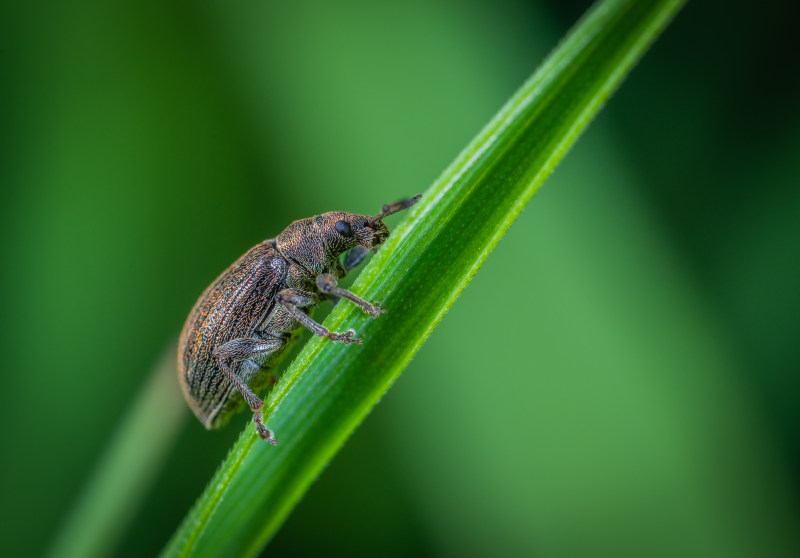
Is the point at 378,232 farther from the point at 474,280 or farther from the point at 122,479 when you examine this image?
the point at 122,479

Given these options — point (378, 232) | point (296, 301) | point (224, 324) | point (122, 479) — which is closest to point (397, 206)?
point (378, 232)

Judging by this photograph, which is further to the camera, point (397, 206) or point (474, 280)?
point (474, 280)

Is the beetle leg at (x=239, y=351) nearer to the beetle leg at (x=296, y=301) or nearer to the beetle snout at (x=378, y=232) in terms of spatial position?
the beetle leg at (x=296, y=301)

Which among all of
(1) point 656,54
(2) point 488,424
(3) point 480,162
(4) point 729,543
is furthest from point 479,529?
(1) point 656,54

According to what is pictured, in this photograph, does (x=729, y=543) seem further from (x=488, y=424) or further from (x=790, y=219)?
(x=790, y=219)

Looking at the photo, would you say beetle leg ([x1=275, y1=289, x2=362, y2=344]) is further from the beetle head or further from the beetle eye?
the beetle eye

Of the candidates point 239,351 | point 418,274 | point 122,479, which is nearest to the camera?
point 418,274
